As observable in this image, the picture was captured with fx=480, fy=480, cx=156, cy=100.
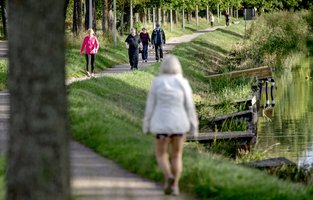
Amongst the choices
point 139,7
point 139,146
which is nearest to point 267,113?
point 139,146

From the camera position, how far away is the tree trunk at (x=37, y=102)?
4.21m

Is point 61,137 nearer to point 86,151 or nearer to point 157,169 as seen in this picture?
point 157,169

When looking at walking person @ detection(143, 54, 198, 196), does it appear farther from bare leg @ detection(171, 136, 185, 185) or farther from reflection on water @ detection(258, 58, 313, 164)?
reflection on water @ detection(258, 58, 313, 164)

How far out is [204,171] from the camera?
6.30m

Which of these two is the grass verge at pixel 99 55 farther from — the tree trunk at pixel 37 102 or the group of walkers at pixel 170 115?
the tree trunk at pixel 37 102

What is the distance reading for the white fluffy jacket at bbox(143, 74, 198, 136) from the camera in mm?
5691

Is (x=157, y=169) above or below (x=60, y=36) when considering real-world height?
below

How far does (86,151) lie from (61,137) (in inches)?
134

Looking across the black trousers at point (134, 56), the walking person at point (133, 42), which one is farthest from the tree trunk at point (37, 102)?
the black trousers at point (134, 56)

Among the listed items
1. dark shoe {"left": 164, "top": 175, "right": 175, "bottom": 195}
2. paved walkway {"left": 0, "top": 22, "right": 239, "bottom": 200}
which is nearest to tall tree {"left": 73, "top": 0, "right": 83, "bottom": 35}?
paved walkway {"left": 0, "top": 22, "right": 239, "bottom": 200}

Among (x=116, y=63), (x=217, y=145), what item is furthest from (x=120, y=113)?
(x=116, y=63)

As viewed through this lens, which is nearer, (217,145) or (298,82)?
(217,145)

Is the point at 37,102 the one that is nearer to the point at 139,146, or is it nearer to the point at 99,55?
the point at 139,146

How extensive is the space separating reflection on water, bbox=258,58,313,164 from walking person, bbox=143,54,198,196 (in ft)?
12.5
